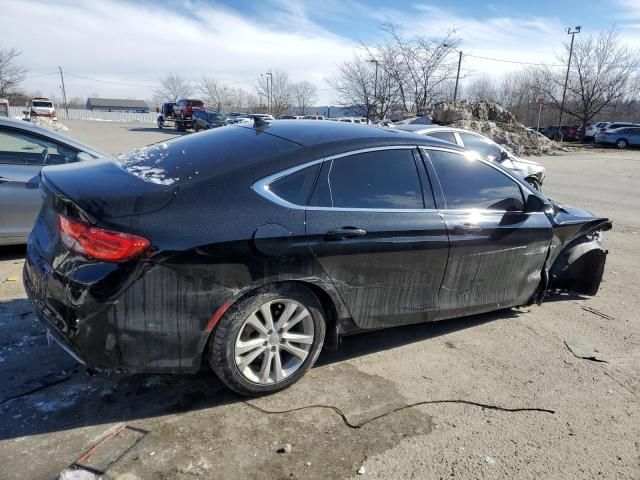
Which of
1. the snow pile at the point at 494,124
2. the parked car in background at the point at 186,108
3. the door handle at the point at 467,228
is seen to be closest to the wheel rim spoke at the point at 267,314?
the door handle at the point at 467,228

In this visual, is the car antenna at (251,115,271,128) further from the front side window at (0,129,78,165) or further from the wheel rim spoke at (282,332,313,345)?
the front side window at (0,129,78,165)

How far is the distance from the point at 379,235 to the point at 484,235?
99cm

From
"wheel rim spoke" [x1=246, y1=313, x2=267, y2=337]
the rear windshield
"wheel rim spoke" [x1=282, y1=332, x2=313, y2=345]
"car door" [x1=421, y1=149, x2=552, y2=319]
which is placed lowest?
"wheel rim spoke" [x1=282, y1=332, x2=313, y2=345]

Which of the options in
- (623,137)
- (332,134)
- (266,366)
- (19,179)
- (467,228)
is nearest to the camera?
(266,366)

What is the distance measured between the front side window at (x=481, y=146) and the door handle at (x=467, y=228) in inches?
265

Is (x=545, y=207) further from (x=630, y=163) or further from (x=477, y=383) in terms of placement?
(x=630, y=163)

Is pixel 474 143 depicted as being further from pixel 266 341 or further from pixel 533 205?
pixel 266 341

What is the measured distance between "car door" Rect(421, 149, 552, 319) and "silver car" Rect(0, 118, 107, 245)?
3973 millimetres

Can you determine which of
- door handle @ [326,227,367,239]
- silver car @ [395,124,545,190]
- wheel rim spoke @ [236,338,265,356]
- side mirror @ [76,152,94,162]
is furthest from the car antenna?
silver car @ [395,124,545,190]

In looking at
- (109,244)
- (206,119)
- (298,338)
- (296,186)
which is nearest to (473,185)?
(296,186)

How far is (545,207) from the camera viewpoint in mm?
4191

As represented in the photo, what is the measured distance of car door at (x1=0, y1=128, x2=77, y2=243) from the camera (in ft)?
16.4

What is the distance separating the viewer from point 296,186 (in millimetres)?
3039

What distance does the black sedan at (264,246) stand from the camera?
2.62 meters
